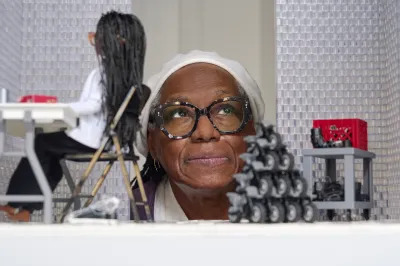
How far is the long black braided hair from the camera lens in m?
0.89

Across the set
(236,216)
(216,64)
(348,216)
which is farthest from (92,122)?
(348,216)

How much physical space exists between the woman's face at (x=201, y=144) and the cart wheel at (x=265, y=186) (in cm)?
30

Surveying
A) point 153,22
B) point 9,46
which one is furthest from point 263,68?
point 9,46

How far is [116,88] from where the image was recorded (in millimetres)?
891

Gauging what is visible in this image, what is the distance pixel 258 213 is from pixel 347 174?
20.0 inches

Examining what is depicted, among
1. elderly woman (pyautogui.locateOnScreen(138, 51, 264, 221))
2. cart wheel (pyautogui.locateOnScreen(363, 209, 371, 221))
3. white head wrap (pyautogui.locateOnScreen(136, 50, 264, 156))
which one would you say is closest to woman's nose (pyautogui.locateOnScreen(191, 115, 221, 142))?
elderly woman (pyautogui.locateOnScreen(138, 51, 264, 221))

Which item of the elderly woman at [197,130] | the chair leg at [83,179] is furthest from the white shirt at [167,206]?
the chair leg at [83,179]

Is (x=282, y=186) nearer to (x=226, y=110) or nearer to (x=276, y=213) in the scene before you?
(x=276, y=213)

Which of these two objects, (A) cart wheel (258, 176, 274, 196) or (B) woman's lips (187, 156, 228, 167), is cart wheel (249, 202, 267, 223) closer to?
(A) cart wheel (258, 176, 274, 196)

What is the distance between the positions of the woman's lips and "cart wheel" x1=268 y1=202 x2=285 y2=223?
0.38m

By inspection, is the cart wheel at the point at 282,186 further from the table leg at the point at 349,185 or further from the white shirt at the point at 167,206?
the white shirt at the point at 167,206

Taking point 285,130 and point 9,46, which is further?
point 285,130

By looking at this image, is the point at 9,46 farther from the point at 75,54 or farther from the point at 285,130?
the point at 285,130
